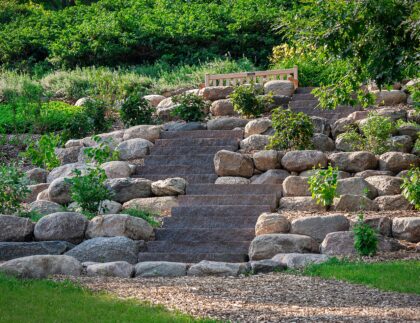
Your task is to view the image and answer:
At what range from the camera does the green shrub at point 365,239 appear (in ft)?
31.1

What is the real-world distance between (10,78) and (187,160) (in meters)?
7.28

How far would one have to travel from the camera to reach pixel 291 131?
12.7 m

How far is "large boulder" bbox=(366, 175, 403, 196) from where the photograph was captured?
11.4 meters

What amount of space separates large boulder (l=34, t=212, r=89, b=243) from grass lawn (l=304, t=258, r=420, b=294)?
3.38 m

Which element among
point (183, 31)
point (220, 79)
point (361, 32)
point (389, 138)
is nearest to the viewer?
point (361, 32)

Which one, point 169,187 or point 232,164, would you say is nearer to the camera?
point 169,187

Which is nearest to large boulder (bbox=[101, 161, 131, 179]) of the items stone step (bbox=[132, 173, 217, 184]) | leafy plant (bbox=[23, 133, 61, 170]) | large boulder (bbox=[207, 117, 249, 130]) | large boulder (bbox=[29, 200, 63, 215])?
stone step (bbox=[132, 173, 217, 184])

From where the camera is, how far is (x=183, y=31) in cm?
2097

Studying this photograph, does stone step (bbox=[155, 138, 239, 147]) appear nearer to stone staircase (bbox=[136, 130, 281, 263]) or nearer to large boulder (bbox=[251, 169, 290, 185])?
stone staircase (bbox=[136, 130, 281, 263])

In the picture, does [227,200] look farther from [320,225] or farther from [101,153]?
[101,153]

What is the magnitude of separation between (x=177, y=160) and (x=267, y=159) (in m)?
1.78

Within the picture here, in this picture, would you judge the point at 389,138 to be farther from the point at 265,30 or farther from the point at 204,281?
the point at 265,30

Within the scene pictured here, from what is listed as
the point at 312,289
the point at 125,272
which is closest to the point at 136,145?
the point at 125,272

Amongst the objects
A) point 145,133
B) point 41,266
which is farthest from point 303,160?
point 41,266
